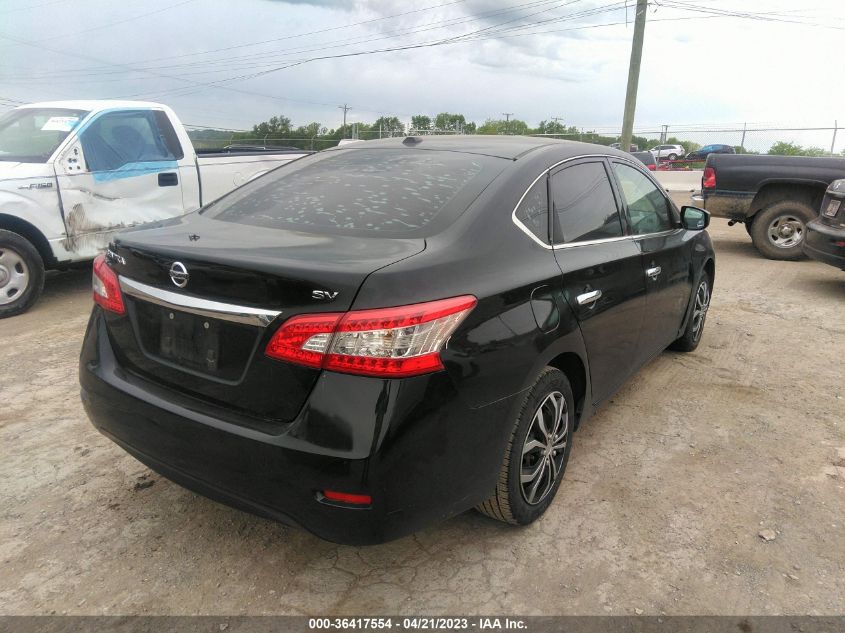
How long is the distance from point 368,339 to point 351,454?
0.36 metres

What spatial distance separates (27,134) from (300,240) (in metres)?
5.41

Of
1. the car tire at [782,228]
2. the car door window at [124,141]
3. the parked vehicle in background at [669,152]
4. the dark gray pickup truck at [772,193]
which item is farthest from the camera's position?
the parked vehicle in background at [669,152]

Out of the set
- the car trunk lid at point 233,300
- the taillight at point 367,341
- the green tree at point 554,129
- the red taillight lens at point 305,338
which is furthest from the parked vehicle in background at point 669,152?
the red taillight lens at point 305,338

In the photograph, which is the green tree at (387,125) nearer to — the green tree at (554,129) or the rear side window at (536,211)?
the green tree at (554,129)

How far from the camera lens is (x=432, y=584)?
2443 millimetres

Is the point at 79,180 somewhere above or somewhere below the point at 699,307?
above

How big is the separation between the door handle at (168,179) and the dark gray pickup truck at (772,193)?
746 centimetres

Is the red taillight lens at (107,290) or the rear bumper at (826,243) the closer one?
the red taillight lens at (107,290)

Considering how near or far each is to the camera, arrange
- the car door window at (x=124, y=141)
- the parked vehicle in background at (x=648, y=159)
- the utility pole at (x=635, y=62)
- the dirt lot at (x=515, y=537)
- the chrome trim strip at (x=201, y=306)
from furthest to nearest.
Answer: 1. the parked vehicle in background at (x=648, y=159)
2. the utility pole at (x=635, y=62)
3. the car door window at (x=124, y=141)
4. the dirt lot at (x=515, y=537)
5. the chrome trim strip at (x=201, y=306)

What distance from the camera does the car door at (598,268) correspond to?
2867 millimetres

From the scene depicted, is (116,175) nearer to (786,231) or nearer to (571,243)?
(571,243)

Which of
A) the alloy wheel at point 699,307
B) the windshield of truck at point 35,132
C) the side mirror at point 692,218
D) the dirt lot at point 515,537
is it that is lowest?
the dirt lot at point 515,537

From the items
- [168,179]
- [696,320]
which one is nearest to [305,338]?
[696,320]

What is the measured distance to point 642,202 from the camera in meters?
3.94
